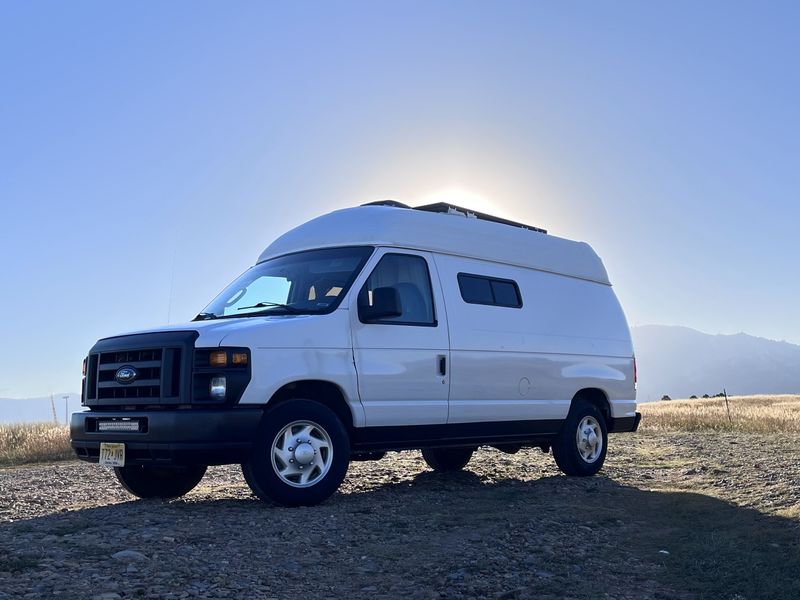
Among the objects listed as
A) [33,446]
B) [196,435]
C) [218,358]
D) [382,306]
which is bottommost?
[33,446]

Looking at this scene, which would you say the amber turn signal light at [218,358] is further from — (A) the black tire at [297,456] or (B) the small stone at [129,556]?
(B) the small stone at [129,556]

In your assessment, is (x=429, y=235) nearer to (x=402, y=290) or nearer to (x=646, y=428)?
(x=402, y=290)

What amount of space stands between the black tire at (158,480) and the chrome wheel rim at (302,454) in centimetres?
135

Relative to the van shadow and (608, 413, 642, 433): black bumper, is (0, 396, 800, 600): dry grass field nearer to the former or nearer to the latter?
the van shadow

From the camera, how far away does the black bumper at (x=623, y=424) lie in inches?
436

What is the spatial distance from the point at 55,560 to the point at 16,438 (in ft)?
37.4

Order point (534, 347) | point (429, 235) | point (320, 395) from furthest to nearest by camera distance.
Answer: point (534, 347) < point (429, 235) < point (320, 395)

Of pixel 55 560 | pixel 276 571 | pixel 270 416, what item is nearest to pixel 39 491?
pixel 270 416

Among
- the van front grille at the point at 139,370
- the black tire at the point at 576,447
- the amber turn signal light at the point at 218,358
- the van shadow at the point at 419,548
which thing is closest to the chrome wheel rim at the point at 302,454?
the van shadow at the point at 419,548

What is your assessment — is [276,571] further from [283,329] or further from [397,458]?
[397,458]

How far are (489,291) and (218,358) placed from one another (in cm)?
353

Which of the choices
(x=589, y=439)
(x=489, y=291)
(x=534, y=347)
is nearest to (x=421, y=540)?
(x=489, y=291)

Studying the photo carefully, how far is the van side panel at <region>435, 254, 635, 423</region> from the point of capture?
882cm

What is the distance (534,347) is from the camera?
9.79 metres
